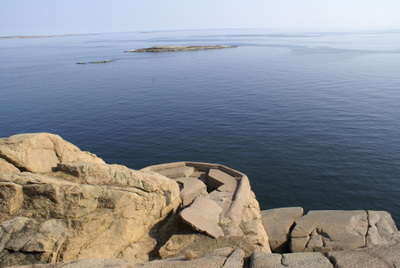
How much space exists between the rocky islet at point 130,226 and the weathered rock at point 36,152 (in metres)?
0.05

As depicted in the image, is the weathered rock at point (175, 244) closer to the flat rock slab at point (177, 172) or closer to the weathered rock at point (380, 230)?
the flat rock slab at point (177, 172)

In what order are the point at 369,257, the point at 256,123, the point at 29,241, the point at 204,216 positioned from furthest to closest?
the point at 256,123 < the point at 204,216 < the point at 29,241 < the point at 369,257

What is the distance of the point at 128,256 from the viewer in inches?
550

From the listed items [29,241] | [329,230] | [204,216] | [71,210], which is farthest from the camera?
[329,230]

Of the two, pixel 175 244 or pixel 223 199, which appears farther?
pixel 223 199

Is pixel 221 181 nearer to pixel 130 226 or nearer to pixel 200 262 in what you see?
pixel 130 226

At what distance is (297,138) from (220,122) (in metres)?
Answer: 12.2

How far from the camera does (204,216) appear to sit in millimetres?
16375

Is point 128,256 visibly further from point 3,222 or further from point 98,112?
point 98,112

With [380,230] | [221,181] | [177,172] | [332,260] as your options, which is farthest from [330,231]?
[177,172]

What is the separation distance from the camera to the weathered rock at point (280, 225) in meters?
19.9

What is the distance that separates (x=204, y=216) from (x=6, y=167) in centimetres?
1009

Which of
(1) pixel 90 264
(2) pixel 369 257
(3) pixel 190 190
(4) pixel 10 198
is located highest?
(4) pixel 10 198

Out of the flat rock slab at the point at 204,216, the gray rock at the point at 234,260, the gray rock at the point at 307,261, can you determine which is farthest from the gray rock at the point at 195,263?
the flat rock slab at the point at 204,216
